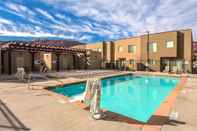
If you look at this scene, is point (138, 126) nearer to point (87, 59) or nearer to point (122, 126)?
point (122, 126)

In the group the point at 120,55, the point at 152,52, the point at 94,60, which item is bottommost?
the point at 94,60

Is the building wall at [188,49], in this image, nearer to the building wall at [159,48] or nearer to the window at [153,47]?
the building wall at [159,48]

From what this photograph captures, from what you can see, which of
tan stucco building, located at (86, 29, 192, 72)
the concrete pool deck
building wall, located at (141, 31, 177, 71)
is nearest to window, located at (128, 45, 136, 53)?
tan stucco building, located at (86, 29, 192, 72)

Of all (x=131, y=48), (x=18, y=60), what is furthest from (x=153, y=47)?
(x=18, y=60)

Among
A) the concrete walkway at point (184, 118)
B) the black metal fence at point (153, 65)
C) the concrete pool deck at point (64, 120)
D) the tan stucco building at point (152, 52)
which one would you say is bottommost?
the concrete walkway at point (184, 118)

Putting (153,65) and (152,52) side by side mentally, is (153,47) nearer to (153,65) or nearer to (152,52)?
(152,52)

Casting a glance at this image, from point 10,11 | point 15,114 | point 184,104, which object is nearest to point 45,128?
point 15,114

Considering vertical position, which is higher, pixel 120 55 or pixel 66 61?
pixel 120 55

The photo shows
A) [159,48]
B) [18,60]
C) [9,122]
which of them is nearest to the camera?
[9,122]

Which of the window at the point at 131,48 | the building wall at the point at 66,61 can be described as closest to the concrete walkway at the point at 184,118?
the building wall at the point at 66,61

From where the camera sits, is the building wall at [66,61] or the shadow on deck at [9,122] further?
the building wall at [66,61]

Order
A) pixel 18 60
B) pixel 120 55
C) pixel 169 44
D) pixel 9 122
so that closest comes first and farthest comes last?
pixel 9 122, pixel 18 60, pixel 169 44, pixel 120 55

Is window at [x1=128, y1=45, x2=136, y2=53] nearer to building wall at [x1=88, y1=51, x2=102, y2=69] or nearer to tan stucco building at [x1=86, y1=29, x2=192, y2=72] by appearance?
tan stucco building at [x1=86, y1=29, x2=192, y2=72]

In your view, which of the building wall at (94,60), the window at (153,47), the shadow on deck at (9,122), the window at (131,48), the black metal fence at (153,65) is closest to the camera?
the shadow on deck at (9,122)
